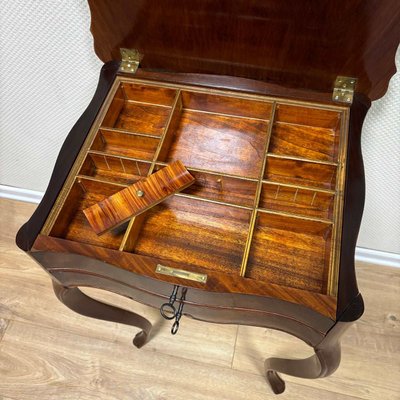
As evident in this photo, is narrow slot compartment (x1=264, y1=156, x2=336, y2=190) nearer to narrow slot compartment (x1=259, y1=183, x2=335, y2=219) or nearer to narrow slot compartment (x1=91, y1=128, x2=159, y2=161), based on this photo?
narrow slot compartment (x1=259, y1=183, x2=335, y2=219)

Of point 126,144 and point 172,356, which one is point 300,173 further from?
point 172,356

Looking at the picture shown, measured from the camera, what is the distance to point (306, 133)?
73cm

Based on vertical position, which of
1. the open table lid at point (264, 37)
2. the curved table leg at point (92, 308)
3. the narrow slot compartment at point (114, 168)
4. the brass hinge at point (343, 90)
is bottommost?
the curved table leg at point (92, 308)

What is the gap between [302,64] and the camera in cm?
66

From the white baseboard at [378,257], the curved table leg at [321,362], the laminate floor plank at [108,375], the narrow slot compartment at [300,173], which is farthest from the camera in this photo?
the white baseboard at [378,257]

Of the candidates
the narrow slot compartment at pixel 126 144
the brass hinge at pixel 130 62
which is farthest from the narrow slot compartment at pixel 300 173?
the brass hinge at pixel 130 62

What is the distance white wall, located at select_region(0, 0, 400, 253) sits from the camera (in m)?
0.81

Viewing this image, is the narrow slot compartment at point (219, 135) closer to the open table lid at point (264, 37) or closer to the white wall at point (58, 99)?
the open table lid at point (264, 37)

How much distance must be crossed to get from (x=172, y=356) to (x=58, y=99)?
898 mm

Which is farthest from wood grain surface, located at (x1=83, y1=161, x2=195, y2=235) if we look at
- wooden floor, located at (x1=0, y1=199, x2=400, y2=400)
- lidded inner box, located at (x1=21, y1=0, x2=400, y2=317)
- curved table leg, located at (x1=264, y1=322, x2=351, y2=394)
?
wooden floor, located at (x1=0, y1=199, x2=400, y2=400)

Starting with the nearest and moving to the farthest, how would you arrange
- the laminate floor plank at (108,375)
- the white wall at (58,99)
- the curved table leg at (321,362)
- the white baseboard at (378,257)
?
the curved table leg at (321,362) → the white wall at (58,99) → the laminate floor plank at (108,375) → the white baseboard at (378,257)

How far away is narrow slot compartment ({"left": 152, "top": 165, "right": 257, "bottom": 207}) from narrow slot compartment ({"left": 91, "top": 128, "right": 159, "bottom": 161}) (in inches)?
3.3

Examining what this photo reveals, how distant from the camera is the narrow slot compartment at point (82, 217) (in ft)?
2.09

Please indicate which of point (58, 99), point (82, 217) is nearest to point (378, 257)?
point (82, 217)
